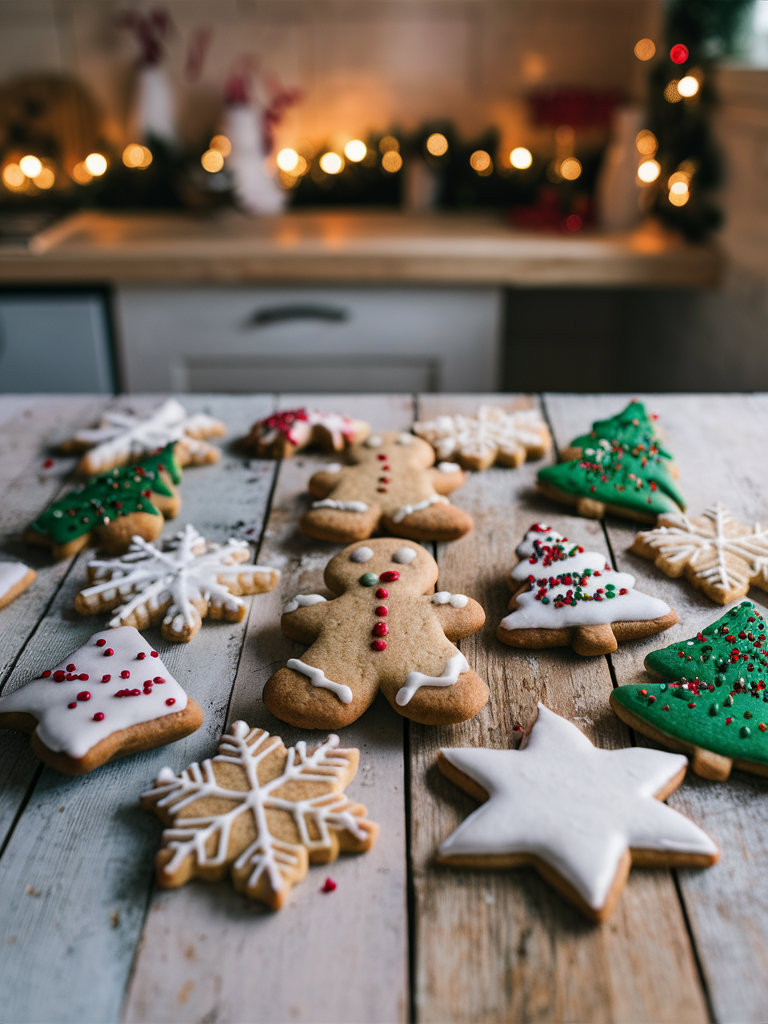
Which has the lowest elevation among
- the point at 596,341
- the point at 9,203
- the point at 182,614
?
the point at 596,341

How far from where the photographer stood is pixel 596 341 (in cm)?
292

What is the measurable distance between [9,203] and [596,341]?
1.95 meters

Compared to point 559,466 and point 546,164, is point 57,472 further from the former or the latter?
point 546,164

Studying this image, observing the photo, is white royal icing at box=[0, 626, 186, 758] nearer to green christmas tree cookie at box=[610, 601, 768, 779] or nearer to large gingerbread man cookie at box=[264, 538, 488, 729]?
large gingerbread man cookie at box=[264, 538, 488, 729]

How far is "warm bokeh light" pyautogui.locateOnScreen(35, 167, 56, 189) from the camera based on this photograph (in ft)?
8.84

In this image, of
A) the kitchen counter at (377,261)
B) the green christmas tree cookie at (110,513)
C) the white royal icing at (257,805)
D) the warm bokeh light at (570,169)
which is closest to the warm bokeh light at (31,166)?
the kitchen counter at (377,261)

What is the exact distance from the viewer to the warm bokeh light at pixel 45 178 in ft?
8.84

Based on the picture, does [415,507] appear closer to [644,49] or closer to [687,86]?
[687,86]

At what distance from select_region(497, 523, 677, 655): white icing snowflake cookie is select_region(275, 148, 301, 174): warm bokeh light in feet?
6.95

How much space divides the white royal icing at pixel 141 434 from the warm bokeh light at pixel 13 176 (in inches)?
65.9

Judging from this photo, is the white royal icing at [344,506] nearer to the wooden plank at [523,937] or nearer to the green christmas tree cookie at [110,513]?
the green christmas tree cookie at [110,513]

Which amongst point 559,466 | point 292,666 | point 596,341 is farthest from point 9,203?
point 292,666

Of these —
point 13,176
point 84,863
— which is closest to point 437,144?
point 13,176

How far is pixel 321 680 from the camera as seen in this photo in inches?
32.4
